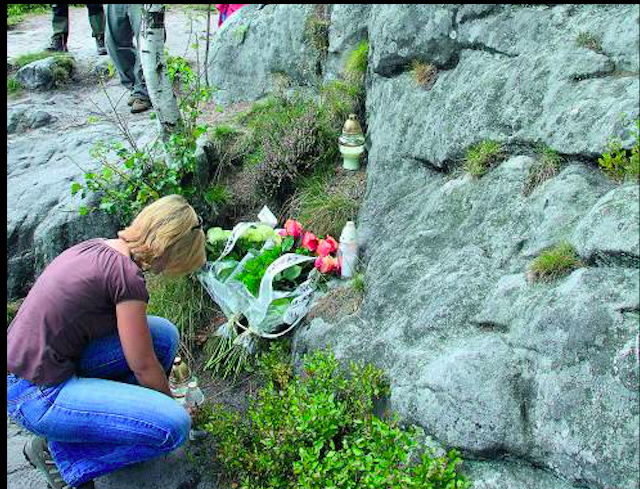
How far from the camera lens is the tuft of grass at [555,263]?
2963 millimetres

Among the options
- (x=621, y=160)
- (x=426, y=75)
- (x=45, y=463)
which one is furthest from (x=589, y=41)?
(x=45, y=463)

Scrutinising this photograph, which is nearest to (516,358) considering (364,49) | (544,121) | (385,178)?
(544,121)

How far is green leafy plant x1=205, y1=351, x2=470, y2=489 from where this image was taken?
2865 millimetres

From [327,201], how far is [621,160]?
2.30 m

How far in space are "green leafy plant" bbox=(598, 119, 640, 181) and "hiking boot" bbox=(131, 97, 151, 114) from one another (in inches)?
202

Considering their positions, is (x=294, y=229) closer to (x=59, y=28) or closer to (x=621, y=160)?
(x=621, y=160)

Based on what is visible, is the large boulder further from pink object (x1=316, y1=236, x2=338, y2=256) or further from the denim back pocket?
the denim back pocket

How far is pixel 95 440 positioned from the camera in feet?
10.7

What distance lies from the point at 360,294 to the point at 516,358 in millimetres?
1350

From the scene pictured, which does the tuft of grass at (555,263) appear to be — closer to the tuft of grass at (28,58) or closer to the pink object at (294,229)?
the pink object at (294,229)

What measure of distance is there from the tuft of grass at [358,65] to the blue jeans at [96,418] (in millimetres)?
3097

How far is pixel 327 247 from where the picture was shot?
14.7 ft

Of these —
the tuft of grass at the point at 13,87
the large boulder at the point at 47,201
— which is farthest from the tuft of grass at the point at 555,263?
the tuft of grass at the point at 13,87

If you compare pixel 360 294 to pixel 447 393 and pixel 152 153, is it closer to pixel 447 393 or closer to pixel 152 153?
pixel 447 393
